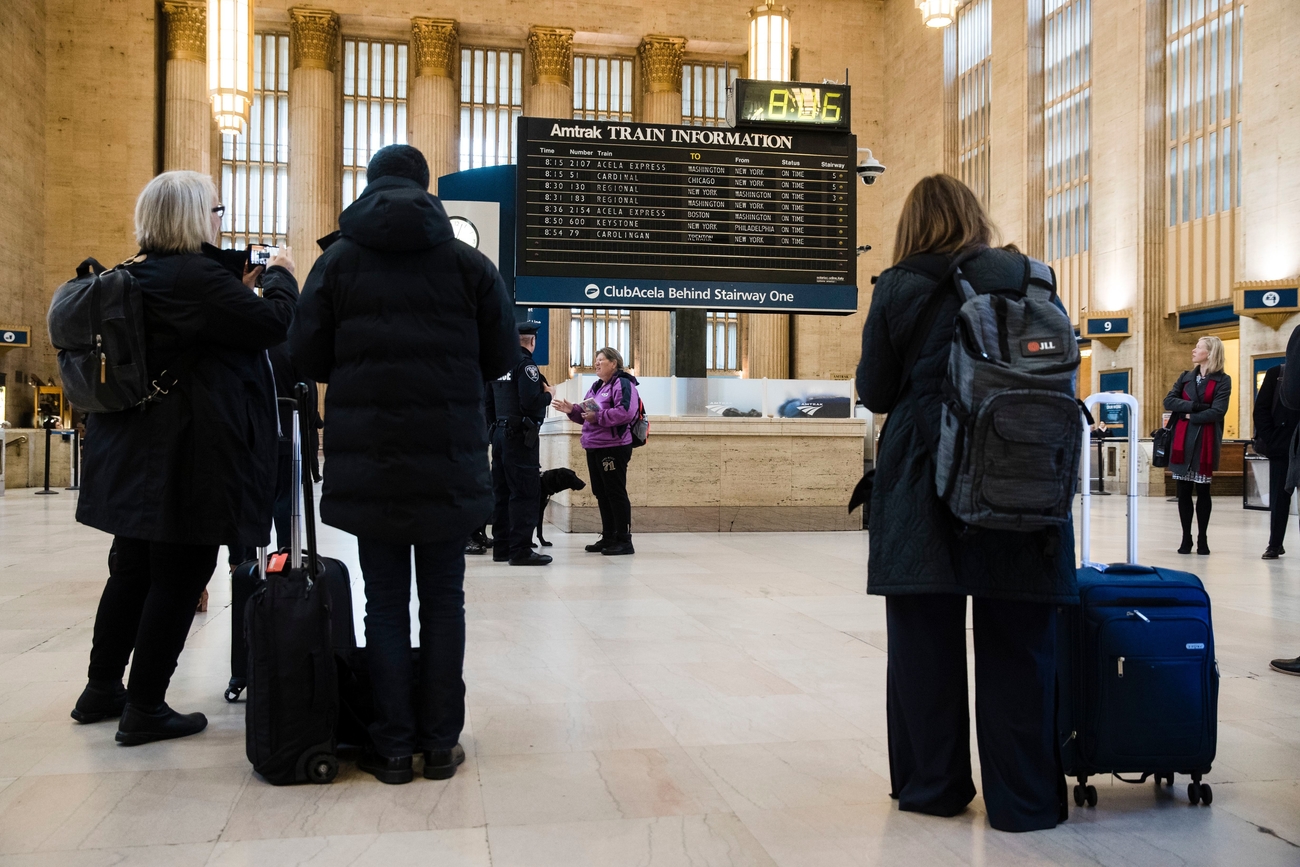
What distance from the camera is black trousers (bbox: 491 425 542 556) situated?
7863mm

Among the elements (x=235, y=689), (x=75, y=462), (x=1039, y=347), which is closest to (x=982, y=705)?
(x=1039, y=347)

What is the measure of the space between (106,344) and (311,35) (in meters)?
27.3

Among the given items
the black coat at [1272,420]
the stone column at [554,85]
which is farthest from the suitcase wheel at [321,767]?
the stone column at [554,85]

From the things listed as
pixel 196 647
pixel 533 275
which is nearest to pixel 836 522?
pixel 533 275

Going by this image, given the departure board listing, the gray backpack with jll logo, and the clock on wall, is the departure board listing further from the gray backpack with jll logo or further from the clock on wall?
the gray backpack with jll logo

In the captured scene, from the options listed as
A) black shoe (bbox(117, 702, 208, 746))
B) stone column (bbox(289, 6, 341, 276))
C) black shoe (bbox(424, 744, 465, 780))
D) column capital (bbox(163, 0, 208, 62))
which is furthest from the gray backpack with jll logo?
column capital (bbox(163, 0, 208, 62))

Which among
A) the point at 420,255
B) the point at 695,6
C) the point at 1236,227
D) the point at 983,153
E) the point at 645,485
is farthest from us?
the point at 695,6

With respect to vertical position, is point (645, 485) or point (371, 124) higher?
point (371, 124)

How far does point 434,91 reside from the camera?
27.8 meters

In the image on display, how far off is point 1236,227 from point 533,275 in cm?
1463

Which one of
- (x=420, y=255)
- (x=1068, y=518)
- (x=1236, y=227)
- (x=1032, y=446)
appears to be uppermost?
(x=1236, y=227)

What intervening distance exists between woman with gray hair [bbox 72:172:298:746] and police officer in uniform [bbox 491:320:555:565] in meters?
4.44

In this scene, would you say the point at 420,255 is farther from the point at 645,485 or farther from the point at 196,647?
the point at 645,485

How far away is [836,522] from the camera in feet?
37.6
